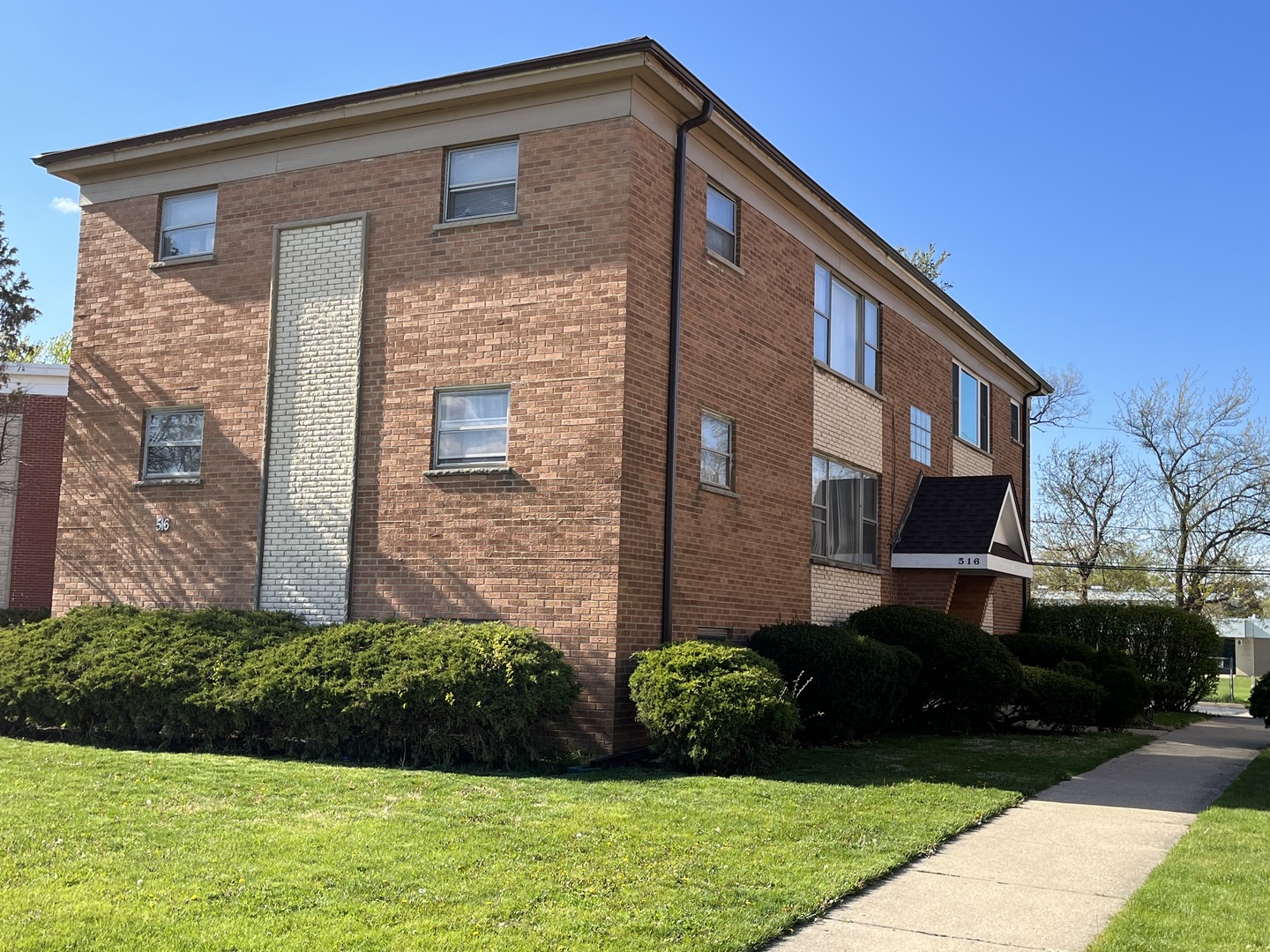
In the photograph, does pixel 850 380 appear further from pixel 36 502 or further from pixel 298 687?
pixel 36 502

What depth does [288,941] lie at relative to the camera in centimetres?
610

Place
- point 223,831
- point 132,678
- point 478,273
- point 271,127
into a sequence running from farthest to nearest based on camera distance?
1. point 271,127
2. point 478,273
3. point 132,678
4. point 223,831

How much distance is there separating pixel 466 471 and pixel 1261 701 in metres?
11.7

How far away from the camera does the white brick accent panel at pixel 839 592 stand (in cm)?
1827

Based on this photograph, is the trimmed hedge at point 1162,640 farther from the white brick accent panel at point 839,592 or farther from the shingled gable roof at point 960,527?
the white brick accent panel at point 839,592

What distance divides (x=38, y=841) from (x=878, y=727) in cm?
1072

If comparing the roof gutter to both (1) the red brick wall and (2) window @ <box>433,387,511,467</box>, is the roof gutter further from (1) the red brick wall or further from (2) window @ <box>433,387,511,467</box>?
(1) the red brick wall

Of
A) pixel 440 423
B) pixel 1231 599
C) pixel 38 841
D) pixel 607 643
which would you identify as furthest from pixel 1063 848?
pixel 1231 599

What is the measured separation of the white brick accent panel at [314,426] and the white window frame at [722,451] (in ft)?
13.8

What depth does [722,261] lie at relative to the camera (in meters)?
15.7

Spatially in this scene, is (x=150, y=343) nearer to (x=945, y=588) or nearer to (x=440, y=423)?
(x=440, y=423)

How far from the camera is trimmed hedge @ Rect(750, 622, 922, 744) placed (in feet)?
48.1

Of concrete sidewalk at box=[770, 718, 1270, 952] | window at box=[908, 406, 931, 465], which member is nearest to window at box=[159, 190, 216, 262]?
window at box=[908, 406, 931, 465]

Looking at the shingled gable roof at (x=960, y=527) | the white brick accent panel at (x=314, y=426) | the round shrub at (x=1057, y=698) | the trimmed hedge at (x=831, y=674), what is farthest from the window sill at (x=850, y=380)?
the white brick accent panel at (x=314, y=426)
